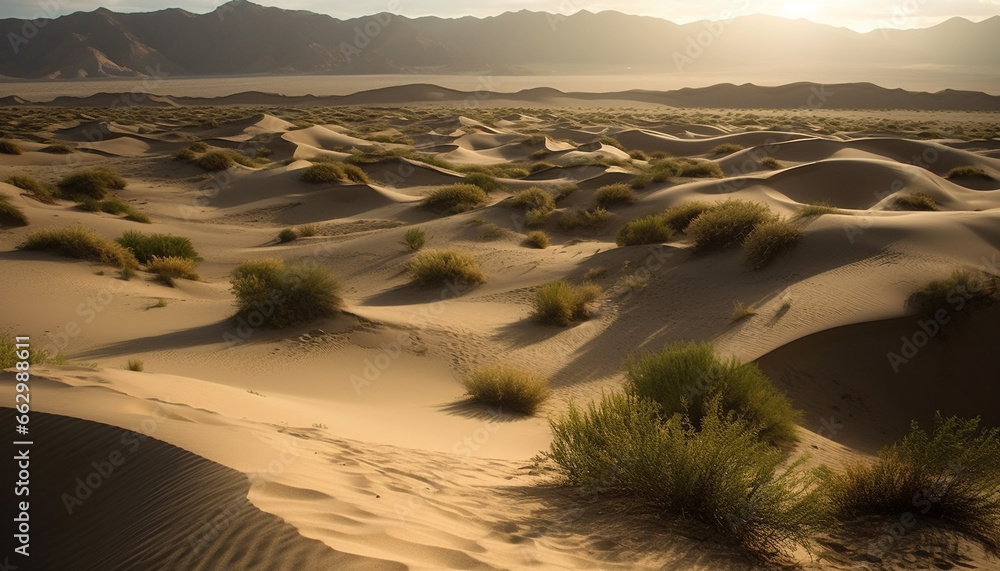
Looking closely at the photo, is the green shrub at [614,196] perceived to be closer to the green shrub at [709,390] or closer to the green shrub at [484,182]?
the green shrub at [484,182]

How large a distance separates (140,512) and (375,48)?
18057 cm

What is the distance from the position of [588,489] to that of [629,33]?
205493mm

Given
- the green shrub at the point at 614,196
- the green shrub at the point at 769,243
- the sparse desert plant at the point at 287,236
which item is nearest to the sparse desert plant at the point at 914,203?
the green shrub at the point at 614,196

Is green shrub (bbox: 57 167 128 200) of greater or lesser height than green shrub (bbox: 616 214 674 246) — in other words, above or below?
above

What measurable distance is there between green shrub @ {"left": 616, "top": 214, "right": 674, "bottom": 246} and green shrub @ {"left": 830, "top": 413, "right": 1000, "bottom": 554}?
9.76 metres

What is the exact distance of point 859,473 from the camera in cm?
507

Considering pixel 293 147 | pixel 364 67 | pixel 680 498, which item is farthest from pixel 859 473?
pixel 364 67

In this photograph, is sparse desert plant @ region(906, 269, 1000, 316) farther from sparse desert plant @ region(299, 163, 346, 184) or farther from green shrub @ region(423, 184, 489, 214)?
sparse desert plant @ region(299, 163, 346, 184)

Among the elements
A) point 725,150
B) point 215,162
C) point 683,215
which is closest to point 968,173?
point 725,150

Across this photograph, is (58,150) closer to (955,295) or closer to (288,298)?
(288,298)

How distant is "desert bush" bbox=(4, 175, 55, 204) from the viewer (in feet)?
63.8

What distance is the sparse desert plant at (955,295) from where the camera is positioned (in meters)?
9.20

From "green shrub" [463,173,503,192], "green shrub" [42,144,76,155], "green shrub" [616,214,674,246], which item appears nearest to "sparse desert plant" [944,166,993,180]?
"green shrub" [616,214,674,246]

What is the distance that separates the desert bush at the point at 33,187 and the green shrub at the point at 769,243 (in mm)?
19088
